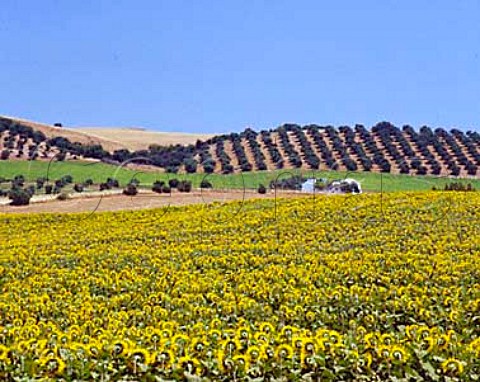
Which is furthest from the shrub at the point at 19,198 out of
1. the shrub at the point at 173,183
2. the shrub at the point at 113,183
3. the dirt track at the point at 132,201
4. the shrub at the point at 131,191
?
the shrub at the point at 173,183

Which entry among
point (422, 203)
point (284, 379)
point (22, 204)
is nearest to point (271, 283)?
point (284, 379)

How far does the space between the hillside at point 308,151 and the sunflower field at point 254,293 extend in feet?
82.7

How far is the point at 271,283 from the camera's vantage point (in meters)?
9.40

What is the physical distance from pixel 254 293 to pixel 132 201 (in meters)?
22.6

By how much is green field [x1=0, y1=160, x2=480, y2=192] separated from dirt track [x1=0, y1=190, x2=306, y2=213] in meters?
4.51

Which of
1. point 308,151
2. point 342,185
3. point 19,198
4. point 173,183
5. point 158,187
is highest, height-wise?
point 308,151

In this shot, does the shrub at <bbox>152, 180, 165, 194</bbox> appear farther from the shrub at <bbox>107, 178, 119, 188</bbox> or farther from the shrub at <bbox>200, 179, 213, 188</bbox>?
the shrub at <bbox>107, 178, 119, 188</bbox>

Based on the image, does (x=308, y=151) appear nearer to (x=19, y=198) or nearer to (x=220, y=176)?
(x=220, y=176)

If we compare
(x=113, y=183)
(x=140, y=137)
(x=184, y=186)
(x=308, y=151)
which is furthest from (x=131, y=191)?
(x=140, y=137)

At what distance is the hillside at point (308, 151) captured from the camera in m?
48.0

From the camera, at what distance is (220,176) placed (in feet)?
143

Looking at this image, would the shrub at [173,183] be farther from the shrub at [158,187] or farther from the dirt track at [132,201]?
the dirt track at [132,201]

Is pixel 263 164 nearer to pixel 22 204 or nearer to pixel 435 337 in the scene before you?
pixel 22 204

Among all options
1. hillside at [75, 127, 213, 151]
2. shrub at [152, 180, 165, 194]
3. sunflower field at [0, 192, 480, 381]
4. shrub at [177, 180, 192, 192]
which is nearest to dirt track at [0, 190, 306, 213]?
shrub at [152, 180, 165, 194]
